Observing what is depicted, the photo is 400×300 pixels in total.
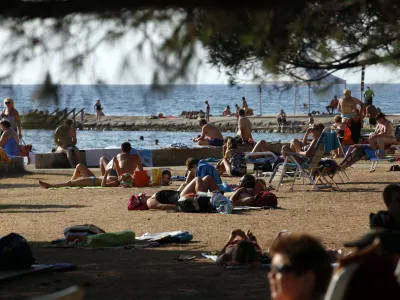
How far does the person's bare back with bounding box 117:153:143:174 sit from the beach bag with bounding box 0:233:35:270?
9902 mm

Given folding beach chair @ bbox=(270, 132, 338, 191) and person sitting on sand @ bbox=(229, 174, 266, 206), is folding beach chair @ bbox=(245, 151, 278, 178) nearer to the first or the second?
folding beach chair @ bbox=(270, 132, 338, 191)

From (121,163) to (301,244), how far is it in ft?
49.7

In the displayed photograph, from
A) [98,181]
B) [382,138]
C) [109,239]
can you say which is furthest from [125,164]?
[109,239]

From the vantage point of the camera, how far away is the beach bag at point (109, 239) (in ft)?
33.4

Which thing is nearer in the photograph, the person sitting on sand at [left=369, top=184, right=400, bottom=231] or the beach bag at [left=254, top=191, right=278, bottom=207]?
the person sitting on sand at [left=369, top=184, right=400, bottom=231]

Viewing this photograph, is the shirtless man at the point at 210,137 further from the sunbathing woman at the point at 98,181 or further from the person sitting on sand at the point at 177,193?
the person sitting on sand at the point at 177,193

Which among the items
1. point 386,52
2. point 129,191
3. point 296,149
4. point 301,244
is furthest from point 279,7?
point 296,149

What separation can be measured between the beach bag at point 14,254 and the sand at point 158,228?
19 cm

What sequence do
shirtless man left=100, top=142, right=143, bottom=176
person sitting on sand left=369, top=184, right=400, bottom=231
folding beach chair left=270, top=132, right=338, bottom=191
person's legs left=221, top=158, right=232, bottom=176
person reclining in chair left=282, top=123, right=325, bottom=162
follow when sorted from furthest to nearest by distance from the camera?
person's legs left=221, top=158, right=232, bottom=176 → shirtless man left=100, top=142, right=143, bottom=176 → person reclining in chair left=282, top=123, right=325, bottom=162 → folding beach chair left=270, top=132, right=338, bottom=191 → person sitting on sand left=369, top=184, right=400, bottom=231

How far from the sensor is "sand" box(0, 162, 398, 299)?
771 cm

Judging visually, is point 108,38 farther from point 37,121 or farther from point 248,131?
point 248,131

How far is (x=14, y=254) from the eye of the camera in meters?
8.30

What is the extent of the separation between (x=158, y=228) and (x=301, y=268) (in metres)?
8.31

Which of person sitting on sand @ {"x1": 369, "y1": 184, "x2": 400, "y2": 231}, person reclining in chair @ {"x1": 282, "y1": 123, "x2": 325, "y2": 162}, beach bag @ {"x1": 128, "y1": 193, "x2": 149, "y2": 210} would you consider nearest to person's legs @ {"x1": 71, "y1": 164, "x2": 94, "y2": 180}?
person reclining in chair @ {"x1": 282, "y1": 123, "x2": 325, "y2": 162}
